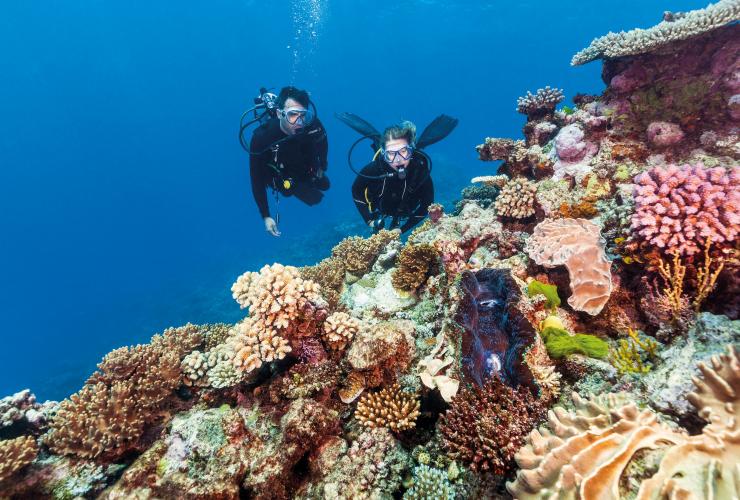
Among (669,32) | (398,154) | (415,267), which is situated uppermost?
(398,154)

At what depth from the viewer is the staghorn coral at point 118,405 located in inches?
167

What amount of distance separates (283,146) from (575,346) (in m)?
8.65

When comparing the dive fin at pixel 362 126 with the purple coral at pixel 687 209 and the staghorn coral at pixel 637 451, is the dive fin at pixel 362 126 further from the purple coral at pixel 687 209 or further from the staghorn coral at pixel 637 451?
the staghorn coral at pixel 637 451

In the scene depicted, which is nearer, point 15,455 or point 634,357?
point 634,357

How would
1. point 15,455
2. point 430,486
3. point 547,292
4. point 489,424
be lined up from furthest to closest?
point 547,292, point 15,455, point 430,486, point 489,424

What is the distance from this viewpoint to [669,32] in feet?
18.5

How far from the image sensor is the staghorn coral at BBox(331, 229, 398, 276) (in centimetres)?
763

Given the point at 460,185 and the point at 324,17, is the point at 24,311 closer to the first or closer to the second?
the point at 460,185

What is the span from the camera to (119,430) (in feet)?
14.0

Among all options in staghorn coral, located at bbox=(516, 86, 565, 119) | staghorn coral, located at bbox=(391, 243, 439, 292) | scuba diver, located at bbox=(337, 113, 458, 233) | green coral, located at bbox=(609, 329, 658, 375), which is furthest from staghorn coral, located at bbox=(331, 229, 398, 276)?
green coral, located at bbox=(609, 329, 658, 375)

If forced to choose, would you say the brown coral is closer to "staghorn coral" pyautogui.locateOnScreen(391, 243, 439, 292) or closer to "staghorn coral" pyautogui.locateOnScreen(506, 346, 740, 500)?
"staghorn coral" pyautogui.locateOnScreen(506, 346, 740, 500)

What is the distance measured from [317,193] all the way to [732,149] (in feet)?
32.3

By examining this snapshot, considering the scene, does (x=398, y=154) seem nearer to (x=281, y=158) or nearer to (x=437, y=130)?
(x=437, y=130)

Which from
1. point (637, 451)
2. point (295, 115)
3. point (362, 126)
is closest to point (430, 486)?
point (637, 451)
